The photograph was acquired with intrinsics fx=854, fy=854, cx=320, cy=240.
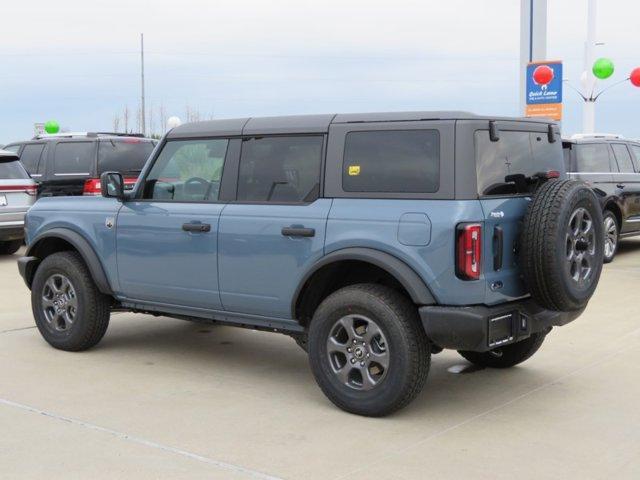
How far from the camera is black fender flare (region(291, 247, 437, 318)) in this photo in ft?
15.6

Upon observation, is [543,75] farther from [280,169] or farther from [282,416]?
[282,416]

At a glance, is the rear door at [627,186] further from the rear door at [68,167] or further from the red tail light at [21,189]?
the red tail light at [21,189]

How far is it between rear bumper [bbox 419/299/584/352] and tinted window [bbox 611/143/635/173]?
27.5 feet

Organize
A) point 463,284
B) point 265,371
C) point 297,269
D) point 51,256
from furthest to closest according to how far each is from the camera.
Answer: point 51,256 → point 265,371 → point 297,269 → point 463,284

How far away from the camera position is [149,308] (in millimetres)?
6285

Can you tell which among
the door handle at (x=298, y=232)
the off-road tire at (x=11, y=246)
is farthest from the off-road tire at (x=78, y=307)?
the off-road tire at (x=11, y=246)

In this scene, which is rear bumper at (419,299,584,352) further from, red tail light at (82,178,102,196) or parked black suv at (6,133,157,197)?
red tail light at (82,178,102,196)

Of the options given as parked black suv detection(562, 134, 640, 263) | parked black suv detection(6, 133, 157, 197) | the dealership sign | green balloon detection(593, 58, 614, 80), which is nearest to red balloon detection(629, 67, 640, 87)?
green balloon detection(593, 58, 614, 80)

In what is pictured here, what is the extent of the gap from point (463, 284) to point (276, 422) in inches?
52.9

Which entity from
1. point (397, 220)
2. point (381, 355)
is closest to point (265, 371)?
point (381, 355)

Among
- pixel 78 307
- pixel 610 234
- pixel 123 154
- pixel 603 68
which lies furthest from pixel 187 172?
pixel 603 68

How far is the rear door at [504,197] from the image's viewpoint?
4.82 m

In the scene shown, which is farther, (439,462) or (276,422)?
(276,422)

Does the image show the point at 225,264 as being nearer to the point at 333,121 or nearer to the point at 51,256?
the point at 333,121
